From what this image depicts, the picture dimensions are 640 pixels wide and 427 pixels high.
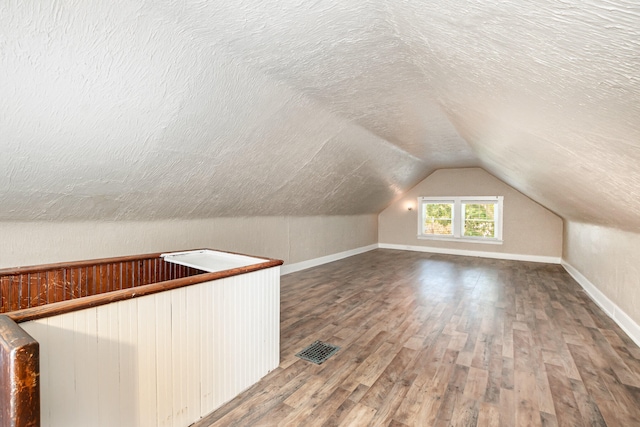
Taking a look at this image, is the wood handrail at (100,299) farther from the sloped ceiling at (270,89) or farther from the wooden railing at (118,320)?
the sloped ceiling at (270,89)

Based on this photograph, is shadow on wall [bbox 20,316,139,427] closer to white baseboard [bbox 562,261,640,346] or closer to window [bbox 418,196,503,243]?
white baseboard [bbox 562,261,640,346]

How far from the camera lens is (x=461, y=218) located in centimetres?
748

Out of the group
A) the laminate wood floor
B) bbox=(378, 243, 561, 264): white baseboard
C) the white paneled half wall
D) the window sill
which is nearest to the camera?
the white paneled half wall

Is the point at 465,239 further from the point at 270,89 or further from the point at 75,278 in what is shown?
the point at 75,278

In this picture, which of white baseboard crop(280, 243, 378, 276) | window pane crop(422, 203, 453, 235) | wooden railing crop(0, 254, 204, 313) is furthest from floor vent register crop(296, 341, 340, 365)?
window pane crop(422, 203, 453, 235)

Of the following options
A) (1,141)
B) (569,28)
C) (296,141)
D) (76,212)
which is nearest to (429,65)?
(569,28)

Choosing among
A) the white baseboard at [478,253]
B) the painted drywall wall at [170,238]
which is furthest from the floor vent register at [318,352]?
the white baseboard at [478,253]

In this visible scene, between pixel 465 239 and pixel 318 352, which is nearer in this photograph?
pixel 318 352

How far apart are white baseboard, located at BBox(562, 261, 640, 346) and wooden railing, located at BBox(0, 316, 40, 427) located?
4120 mm

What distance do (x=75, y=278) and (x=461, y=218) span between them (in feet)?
24.7

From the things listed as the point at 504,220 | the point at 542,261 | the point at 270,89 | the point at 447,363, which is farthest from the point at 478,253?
the point at 270,89

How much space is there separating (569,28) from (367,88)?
5.85ft

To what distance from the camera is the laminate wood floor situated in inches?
70.5

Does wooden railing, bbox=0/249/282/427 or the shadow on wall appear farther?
the shadow on wall
